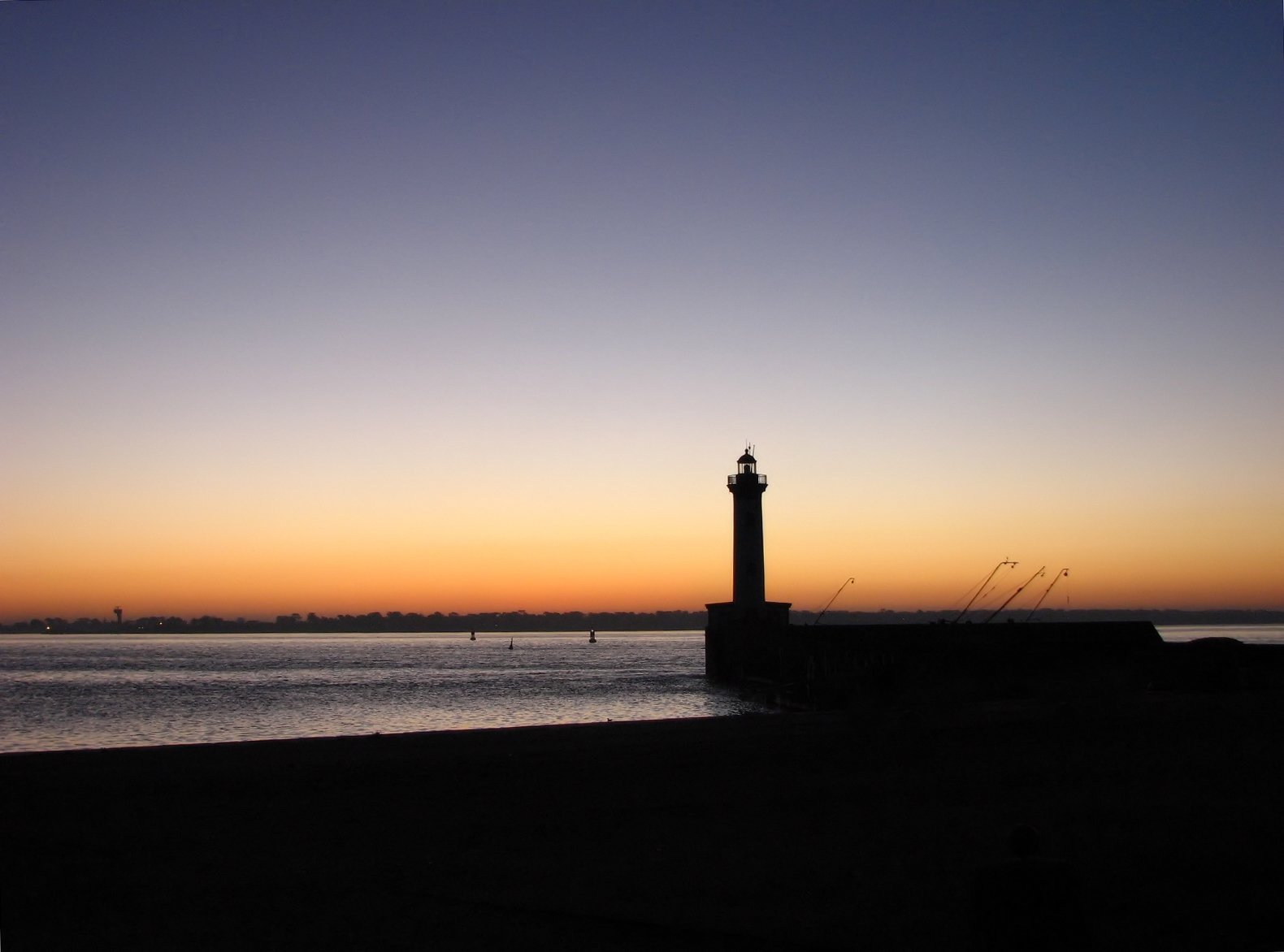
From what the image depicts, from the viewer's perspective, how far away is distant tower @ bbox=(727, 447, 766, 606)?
192 ft

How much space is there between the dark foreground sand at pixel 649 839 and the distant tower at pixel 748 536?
132ft

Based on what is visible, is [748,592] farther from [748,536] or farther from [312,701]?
[312,701]

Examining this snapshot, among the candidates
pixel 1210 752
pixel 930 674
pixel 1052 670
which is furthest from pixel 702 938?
pixel 1052 670

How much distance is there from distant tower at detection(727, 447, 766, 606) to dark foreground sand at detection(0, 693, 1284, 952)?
4019cm

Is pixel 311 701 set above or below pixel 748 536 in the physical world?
below

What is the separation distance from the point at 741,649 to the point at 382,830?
50.0 m

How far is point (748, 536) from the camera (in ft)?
192

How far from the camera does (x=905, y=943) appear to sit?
24.8ft

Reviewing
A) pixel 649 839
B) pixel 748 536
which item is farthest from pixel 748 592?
pixel 649 839

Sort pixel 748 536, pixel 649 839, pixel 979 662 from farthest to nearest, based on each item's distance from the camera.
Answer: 1. pixel 748 536
2. pixel 979 662
3. pixel 649 839

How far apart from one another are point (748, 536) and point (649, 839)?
48.0 meters

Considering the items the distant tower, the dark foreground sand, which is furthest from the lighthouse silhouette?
the dark foreground sand

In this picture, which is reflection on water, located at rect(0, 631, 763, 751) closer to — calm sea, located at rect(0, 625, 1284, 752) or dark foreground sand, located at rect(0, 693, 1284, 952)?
calm sea, located at rect(0, 625, 1284, 752)

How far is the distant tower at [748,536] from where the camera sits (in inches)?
2298
